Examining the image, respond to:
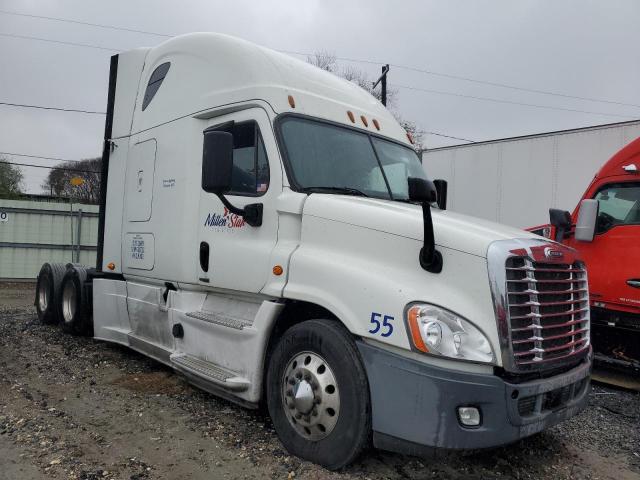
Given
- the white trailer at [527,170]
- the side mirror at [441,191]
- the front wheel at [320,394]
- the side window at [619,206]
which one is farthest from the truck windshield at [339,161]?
the white trailer at [527,170]

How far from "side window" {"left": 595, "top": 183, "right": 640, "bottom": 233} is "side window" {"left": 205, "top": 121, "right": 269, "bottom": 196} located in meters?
4.68

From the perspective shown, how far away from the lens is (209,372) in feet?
14.3

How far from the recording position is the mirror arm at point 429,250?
10.3ft

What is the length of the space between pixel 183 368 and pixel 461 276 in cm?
268

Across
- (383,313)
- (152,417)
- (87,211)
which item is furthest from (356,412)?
(87,211)

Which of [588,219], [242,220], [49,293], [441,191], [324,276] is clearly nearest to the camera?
[324,276]

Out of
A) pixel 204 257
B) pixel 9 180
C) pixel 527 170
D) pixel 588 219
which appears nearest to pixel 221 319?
pixel 204 257

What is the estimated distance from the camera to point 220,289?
451 cm

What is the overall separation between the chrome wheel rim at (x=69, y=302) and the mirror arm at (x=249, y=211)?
4.13 meters

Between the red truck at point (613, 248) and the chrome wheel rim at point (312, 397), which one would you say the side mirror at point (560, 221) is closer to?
the red truck at point (613, 248)

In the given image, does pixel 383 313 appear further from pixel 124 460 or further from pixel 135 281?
pixel 135 281

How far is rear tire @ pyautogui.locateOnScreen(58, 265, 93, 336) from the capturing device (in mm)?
Answer: 7043

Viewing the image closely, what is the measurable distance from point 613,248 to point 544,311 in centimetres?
374

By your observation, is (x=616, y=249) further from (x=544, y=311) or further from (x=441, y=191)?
(x=544, y=311)
